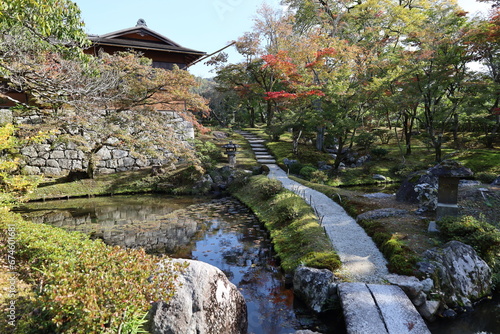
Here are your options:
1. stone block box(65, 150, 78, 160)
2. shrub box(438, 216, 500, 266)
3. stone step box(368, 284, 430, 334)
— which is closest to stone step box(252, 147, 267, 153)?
stone block box(65, 150, 78, 160)

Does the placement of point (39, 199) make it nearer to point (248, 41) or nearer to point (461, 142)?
point (248, 41)

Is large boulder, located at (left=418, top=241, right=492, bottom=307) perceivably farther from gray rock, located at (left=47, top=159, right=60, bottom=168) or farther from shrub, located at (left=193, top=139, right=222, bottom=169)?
gray rock, located at (left=47, top=159, right=60, bottom=168)

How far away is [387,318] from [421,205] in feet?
19.8

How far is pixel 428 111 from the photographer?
17766mm

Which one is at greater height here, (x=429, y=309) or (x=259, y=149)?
(x=259, y=149)

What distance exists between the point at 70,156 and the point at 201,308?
54.1 feet

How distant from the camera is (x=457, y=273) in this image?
641cm

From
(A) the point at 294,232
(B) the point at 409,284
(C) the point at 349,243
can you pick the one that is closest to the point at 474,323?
(B) the point at 409,284

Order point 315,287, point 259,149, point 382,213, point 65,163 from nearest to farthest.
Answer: point 315,287, point 382,213, point 65,163, point 259,149

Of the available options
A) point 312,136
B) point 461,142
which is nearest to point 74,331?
point 312,136

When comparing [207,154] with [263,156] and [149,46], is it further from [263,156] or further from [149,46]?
[149,46]

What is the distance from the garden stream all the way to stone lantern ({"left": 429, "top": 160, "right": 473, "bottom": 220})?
2546 mm

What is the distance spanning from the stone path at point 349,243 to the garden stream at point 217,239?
1216 millimetres

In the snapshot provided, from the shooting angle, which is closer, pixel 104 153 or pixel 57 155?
pixel 57 155
